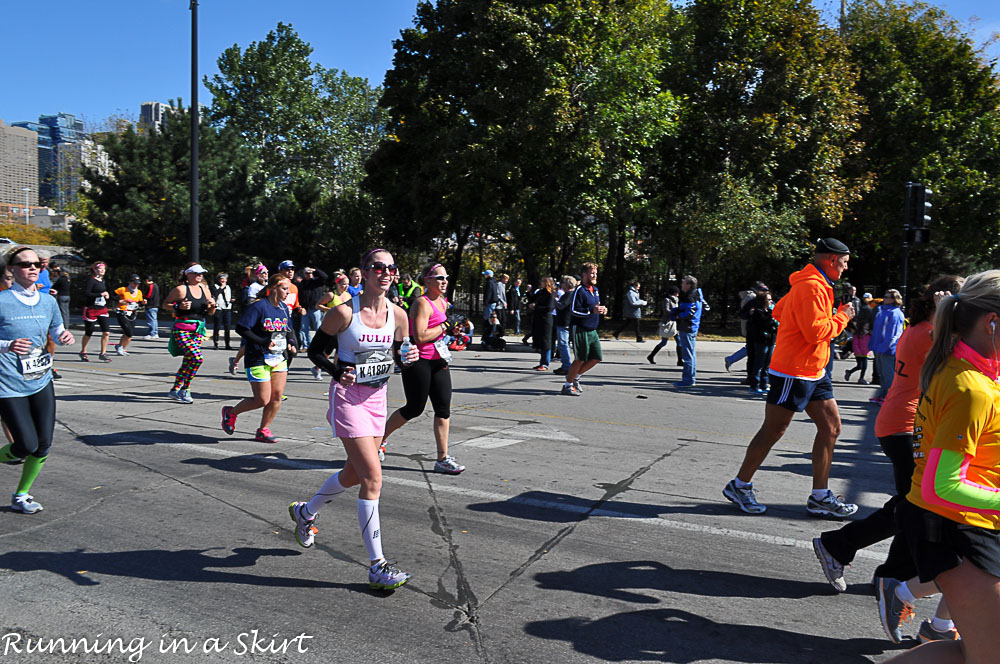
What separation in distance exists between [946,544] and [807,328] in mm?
3087

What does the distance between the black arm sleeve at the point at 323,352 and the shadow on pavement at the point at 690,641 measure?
5.68ft

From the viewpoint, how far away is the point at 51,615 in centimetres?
395

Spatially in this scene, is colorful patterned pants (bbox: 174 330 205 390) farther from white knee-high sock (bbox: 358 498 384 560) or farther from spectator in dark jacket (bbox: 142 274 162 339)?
spectator in dark jacket (bbox: 142 274 162 339)

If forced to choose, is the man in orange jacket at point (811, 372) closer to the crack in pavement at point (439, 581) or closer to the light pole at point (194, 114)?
the crack in pavement at point (439, 581)

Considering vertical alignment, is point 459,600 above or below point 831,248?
below

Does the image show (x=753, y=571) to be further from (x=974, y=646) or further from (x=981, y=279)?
(x=981, y=279)

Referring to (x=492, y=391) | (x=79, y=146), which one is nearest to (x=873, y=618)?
(x=492, y=391)

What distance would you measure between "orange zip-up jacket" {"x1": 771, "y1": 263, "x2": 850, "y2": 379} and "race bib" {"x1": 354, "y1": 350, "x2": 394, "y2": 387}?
276 cm

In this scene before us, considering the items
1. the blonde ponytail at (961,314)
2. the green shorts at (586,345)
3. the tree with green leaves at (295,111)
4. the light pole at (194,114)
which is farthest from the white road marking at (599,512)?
the tree with green leaves at (295,111)

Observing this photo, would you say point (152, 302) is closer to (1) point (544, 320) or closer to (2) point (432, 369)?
(1) point (544, 320)

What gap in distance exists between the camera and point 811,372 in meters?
5.53

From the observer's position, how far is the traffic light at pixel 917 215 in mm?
14500

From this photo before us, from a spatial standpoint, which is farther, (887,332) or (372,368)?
(887,332)

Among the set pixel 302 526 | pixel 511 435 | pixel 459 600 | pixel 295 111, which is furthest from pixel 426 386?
pixel 295 111
